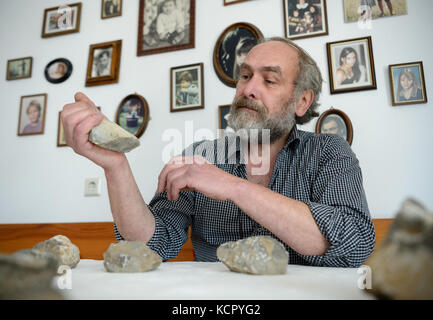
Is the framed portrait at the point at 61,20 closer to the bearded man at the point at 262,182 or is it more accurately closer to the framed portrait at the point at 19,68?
the framed portrait at the point at 19,68

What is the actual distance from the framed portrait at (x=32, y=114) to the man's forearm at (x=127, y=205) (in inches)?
57.1

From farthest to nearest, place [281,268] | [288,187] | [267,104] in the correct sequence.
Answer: [267,104] → [288,187] → [281,268]

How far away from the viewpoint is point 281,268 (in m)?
0.46

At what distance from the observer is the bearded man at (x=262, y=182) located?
686mm

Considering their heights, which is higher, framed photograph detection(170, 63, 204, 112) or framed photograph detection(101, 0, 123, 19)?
framed photograph detection(101, 0, 123, 19)

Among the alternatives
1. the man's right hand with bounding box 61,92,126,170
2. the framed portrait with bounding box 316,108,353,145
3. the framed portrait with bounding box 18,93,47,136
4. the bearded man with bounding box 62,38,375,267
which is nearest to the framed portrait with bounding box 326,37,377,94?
the framed portrait with bounding box 316,108,353,145

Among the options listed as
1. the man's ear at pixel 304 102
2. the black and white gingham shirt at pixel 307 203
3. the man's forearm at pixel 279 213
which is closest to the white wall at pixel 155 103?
the man's ear at pixel 304 102

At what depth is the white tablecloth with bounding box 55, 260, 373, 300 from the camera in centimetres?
32

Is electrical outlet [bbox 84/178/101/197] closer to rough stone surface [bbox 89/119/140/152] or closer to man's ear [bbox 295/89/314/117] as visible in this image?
man's ear [bbox 295/89/314/117]

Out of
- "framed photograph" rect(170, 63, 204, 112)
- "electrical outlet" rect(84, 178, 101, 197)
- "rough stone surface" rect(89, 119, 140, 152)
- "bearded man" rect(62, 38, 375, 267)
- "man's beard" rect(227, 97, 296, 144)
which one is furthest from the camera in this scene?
"electrical outlet" rect(84, 178, 101, 197)

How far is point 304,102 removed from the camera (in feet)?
4.12

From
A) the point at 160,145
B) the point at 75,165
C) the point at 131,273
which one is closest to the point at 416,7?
the point at 160,145
